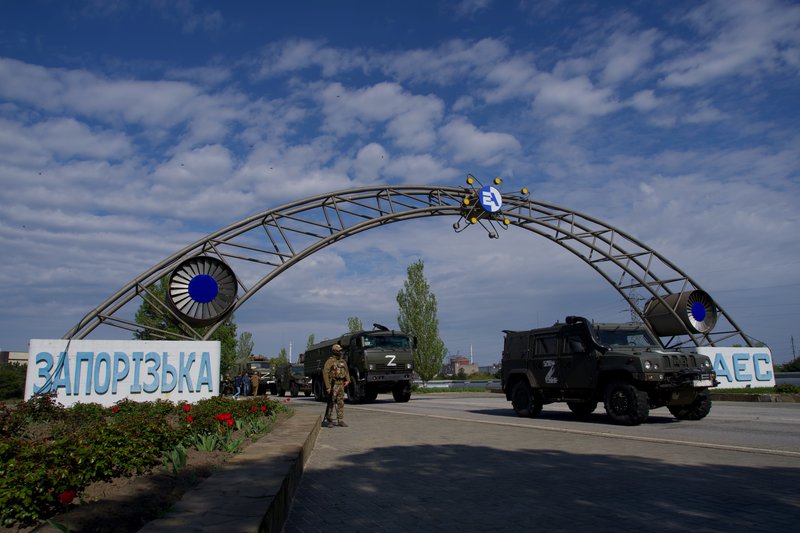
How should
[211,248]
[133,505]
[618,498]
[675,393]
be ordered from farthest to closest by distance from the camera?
1. [211,248]
2. [675,393]
3. [618,498]
4. [133,505]

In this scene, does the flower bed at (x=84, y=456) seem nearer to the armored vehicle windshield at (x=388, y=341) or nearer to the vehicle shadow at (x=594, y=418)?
the vehicle shadow at (x=594, y=418)

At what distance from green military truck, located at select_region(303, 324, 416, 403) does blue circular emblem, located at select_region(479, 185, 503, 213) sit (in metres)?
6.69

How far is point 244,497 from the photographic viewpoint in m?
4.25

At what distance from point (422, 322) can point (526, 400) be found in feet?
120

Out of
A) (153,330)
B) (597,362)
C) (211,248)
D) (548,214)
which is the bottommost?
(597,362)

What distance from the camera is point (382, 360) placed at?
Answer: 2247 centimetres

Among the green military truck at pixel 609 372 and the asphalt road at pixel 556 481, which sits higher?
the green military truck at pixel 609 372

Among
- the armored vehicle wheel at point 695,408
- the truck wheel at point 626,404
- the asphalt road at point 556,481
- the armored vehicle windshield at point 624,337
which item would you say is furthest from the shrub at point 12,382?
the armored vehicle wheel at point 695,408

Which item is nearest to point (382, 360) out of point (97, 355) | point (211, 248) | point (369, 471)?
point (211, 248)

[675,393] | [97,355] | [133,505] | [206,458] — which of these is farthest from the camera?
[97,355]

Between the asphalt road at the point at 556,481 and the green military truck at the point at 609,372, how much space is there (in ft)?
3.00

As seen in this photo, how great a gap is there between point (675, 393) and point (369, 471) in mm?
7595

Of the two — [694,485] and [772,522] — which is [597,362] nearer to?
[694,485]

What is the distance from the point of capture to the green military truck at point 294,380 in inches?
1323
